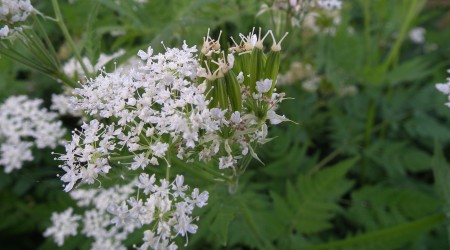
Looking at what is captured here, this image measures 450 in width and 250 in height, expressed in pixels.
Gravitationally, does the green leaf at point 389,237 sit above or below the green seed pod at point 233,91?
below

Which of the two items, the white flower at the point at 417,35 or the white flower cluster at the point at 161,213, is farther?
the white flower at the point at 417,35

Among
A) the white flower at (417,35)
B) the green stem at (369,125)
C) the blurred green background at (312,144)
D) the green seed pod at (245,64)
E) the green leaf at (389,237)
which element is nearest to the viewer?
the green seed pod at (245,64)

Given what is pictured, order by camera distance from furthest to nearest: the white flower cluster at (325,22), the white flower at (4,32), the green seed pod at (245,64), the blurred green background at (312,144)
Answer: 1. the white flower cluster at (325,22)
2. the blurred green background at (312,144)
3. the white flower at (4,32)
4. the green seed pod at (245,64)

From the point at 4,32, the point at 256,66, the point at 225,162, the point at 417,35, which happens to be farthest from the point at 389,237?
the point at 417,35

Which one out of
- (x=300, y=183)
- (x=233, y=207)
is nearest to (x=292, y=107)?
(x=300, y=183)

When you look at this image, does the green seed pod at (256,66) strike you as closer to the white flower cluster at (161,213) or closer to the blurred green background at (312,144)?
the white flower cluster at (161,213)

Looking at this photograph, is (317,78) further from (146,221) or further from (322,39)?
(146,221)

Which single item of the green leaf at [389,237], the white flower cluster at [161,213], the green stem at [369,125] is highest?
the green stem at [369,125]

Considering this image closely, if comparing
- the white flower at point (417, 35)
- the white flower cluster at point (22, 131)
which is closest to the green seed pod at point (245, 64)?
the white flower cluster at point (22, 131)
